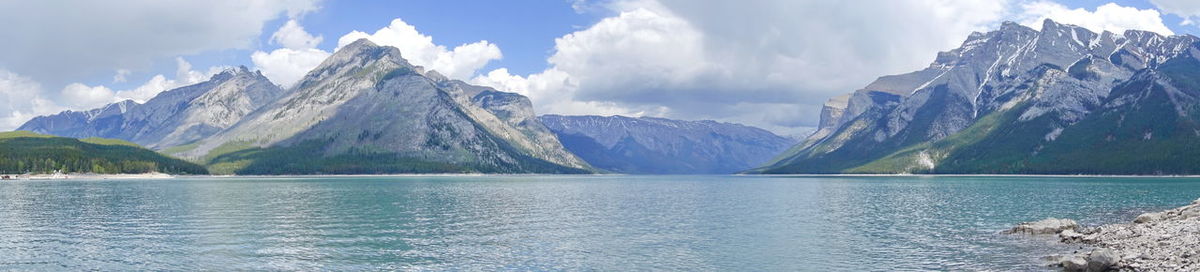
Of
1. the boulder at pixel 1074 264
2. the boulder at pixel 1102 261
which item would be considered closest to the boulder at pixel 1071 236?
the boulder at pixel 1074 264

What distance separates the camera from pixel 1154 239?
58125mm

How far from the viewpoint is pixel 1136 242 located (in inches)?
2282

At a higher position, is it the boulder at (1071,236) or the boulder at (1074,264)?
the boulder at (1071,236)

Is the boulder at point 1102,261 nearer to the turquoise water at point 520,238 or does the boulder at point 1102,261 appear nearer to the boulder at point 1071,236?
the turquoise water at point 520,238

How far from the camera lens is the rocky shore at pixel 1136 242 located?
1806 inches

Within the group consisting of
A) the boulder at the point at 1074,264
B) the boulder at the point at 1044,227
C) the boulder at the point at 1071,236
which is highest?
the boulder at the point at 1044,227

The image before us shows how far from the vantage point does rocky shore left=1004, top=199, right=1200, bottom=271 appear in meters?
45.9

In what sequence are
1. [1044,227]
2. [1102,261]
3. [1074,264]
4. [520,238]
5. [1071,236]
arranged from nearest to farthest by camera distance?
[1102,261]
[1074,264]
[1071,236]
[1044,227]
[520,238]

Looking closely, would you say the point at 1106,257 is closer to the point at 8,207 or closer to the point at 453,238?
the point at 453,238

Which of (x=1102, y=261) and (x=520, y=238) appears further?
(x=520, y=238)

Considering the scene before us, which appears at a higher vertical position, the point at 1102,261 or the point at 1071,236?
the point at 1071,236

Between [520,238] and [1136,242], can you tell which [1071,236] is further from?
[520,238]

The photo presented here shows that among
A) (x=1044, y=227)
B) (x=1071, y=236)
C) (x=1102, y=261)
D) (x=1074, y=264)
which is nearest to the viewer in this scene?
(x=1102, y=261)

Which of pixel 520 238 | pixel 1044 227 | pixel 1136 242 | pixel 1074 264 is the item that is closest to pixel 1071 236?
pixel 1044 227
